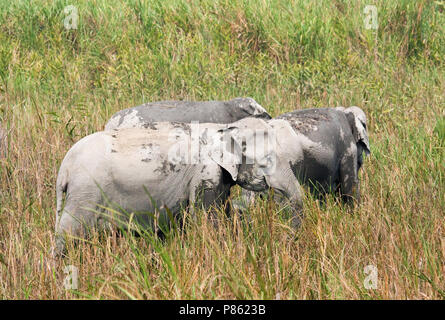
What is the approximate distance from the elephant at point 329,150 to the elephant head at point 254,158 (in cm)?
23

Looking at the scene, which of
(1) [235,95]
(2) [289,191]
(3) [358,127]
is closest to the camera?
(2) [289,191]

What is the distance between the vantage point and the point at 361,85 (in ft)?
19.4

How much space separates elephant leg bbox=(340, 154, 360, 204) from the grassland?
13cm

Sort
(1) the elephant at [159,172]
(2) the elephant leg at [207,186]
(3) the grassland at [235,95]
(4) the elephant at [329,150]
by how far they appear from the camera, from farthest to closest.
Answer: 1. (4) the elephant at [329,150]
2. (2) the elephant leg at [207,186]
3. (1) the elephant at [159,172]
4. (3) the grassland at [235,95]

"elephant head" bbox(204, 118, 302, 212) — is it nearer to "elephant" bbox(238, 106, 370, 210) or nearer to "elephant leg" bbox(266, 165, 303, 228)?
"elephant leg" bbox(266, 165, 303, 228)

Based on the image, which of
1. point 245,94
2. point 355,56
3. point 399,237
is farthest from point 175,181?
point 355,56

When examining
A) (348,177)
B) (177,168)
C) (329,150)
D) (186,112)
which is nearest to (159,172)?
(177,168)

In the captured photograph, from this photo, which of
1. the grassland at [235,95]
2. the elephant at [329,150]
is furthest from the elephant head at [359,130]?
the grassland at [235,95]

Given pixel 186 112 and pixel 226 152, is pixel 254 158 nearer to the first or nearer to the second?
pixel 226 152

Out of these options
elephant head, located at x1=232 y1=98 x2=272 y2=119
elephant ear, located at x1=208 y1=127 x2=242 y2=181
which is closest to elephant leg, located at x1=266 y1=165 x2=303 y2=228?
elephant ear, located at x1=208 y1=127 x2=242 y2=181

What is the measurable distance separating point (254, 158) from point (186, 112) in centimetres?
96

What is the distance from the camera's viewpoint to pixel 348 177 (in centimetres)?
402

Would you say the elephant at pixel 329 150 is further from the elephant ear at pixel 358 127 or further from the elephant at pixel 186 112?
the elephant at pixel 186 112

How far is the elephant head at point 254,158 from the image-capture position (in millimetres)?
3275
